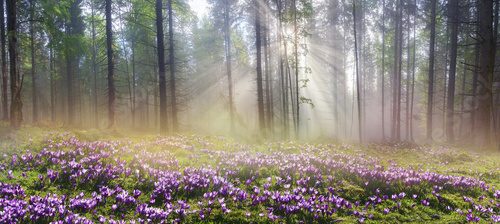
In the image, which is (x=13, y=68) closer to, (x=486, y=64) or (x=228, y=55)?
(x=228, y=55)

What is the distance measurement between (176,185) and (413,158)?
1233cm

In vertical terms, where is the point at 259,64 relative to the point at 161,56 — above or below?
below

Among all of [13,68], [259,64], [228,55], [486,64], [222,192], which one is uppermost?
[228,55]

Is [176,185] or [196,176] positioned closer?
[176,185]

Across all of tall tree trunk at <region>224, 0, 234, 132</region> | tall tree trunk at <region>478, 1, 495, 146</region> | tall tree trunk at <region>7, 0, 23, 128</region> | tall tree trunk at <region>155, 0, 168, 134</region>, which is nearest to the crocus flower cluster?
tall tree trunk at <region>7, 0, 23, 128</region>

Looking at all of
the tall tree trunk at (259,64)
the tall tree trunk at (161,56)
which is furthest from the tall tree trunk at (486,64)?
the tall tree trunk at (161,56)

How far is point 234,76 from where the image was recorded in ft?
151

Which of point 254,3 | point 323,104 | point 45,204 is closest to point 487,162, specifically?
point 45,204

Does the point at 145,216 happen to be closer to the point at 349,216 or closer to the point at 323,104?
the point at 349,216

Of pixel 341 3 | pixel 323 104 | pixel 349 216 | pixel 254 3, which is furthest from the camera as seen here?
pixel 323 104

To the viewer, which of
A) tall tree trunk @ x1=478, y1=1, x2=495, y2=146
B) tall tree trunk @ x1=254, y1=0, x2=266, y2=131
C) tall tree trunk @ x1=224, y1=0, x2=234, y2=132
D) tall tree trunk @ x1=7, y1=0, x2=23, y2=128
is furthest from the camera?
tall tree trunk @ x1=224, y1=0, x2=234, y2=132

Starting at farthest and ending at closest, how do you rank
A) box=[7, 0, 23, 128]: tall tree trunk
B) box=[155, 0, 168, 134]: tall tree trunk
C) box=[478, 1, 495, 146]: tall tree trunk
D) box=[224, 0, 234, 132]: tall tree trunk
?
box=[224, 0, 234, 132]: tall tree trunk < box=[155, 0, 168, 134]: tall tree trunk < box=[478, 1, 495, 146]: tall tree trunk < box=[7, 0, 23, 128]: tall tree trunk

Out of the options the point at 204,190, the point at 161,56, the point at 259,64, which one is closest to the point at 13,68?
the point at 161,56

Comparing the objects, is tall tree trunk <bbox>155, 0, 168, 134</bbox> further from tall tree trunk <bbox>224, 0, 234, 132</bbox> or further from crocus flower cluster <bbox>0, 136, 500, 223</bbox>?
tall tree trunk <bbox>224, 0, 234, 132</bbox>
